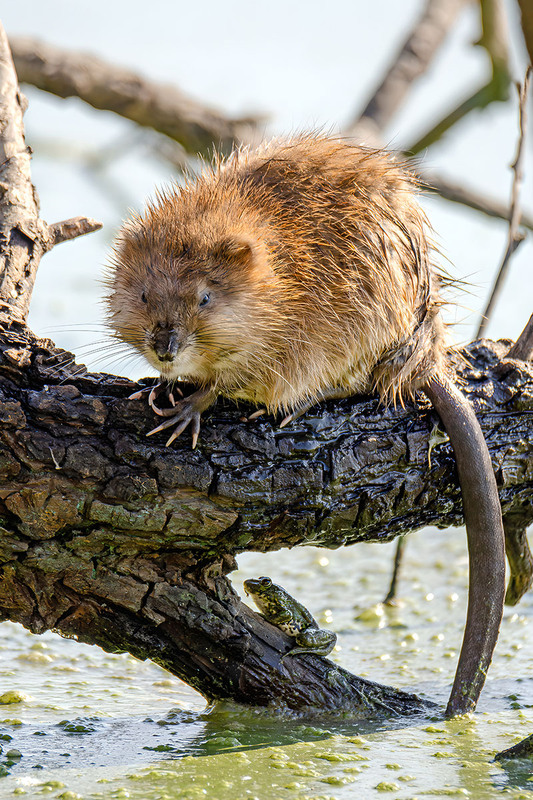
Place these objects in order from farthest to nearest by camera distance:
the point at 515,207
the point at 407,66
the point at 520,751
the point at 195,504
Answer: the point at 407,66 < the point at 515,207 < the point at 195,504 < the point at 520,751

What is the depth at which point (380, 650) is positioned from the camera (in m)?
3.44

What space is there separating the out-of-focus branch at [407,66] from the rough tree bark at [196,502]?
349 centimetres

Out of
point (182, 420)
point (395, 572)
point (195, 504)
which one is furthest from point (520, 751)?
point (395, 572)

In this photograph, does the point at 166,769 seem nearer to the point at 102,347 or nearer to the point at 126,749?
the point at 126,749

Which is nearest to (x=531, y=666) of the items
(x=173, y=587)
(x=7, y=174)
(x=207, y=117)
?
(x=173, y=587)

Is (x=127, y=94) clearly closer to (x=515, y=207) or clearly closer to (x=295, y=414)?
(x=515, y=207)

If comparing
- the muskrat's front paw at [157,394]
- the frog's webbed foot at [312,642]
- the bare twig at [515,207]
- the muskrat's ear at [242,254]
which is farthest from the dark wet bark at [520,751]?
the bare twig at [515,207]

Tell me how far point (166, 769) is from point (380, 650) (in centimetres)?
139

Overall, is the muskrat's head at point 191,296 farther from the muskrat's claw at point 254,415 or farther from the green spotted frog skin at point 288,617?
the green spotted frog skin at point 288,617

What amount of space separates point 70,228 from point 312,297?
3.42 ft

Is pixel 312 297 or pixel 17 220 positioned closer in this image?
pixel 312 297

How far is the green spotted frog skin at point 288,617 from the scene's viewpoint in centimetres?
274

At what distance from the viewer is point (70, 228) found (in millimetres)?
3156

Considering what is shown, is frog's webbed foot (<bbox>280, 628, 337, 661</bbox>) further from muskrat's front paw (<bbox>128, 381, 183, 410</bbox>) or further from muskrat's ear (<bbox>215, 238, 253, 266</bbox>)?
muskrat's ear (<bbox>215, 238, 253, 266</bbox>)
